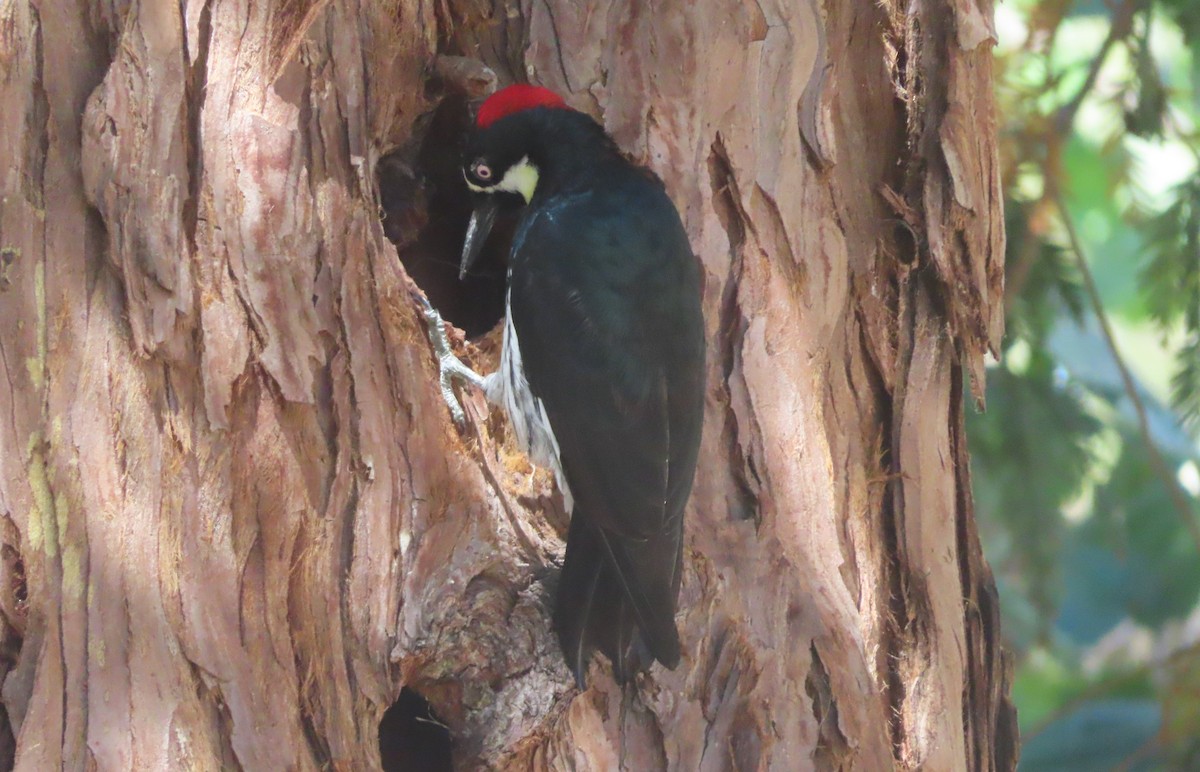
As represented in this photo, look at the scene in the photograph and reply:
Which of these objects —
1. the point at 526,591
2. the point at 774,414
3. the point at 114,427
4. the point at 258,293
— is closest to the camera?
the point at 114,427

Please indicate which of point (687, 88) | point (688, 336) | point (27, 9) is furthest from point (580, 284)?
point (27, 9)

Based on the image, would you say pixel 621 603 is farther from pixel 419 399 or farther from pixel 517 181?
pixel 517 181

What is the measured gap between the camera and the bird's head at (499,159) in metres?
2.79

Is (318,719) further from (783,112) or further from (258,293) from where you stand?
(783,112)

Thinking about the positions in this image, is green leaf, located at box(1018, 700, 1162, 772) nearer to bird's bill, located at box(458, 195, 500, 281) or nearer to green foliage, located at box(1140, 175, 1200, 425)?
green foliage, located at box(1140, 175, 1200, 425)

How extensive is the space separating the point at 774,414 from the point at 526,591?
0.64m

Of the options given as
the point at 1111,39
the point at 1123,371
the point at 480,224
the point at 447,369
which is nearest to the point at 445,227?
the point at 480,224

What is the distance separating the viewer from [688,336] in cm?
251

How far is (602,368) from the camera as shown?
101 inches

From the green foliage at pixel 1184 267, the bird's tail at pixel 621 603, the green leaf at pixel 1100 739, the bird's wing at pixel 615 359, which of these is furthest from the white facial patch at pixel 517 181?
the green leaf at pixel 1100 739

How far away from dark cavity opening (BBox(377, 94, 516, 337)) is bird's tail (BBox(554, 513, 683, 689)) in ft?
3.45

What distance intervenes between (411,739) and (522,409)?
2.56ft

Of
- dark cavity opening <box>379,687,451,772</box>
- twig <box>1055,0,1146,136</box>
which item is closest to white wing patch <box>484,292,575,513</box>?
dark cavity opening <box>379,687,451,772</box>

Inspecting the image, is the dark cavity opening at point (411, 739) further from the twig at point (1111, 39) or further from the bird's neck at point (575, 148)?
the twig at point (1111, 39)
